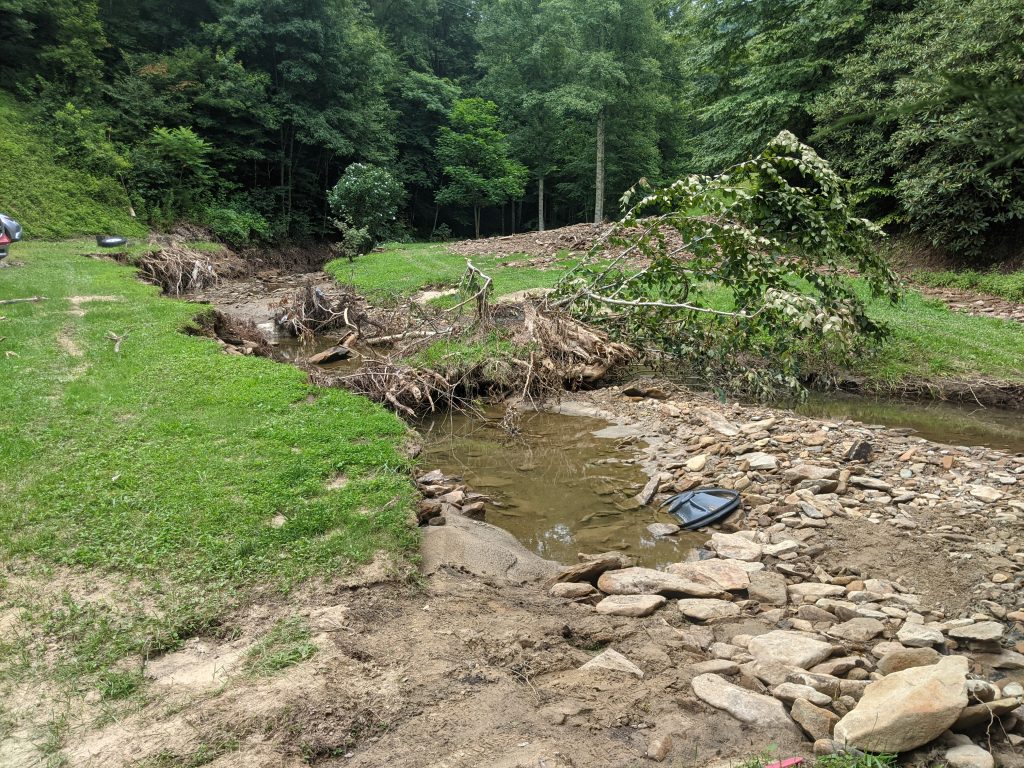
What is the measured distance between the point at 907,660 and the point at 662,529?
87.4 inches

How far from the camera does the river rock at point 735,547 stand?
4.24 m

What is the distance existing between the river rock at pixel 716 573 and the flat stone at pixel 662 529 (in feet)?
1.94

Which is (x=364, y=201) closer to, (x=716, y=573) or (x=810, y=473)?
(x=810, y=473)

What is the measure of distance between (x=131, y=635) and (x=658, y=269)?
23.1 feet

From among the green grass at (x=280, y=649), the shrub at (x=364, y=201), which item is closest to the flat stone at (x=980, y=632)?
the green grass at (x=280, y=649)

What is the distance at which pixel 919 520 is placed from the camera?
4.35 m

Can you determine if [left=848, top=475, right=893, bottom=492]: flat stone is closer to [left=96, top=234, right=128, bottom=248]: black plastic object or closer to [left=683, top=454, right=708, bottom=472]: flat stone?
[left=683, top=454, right=708, bottom=472]: flat stone

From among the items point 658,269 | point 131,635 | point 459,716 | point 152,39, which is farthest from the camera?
point 152,39

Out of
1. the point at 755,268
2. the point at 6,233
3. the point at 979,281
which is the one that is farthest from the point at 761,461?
the point at 6,233

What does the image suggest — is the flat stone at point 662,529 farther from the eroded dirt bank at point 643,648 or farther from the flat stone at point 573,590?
the flat stone at point 573,590

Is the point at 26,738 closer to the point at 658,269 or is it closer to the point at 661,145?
the point at 658,269

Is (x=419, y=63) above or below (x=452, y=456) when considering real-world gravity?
above

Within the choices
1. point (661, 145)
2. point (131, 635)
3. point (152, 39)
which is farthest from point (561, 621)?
point (661, 145)

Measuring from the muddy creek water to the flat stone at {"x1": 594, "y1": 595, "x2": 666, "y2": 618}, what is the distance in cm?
79
